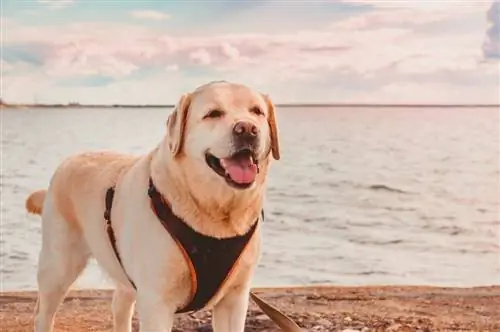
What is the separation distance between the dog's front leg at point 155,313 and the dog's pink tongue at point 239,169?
13.5 inches

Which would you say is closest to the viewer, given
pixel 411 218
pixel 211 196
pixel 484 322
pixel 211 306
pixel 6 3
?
pixel 211 196

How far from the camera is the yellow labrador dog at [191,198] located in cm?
192

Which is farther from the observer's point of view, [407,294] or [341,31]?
[341,31]

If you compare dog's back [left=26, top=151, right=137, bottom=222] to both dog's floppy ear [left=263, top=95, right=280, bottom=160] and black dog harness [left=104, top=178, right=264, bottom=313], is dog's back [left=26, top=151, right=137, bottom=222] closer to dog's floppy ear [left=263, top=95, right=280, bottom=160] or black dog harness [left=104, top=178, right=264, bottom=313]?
black dog harness [left=104, top=178, right=264, bottom=313]

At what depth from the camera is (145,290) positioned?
A: 2010 mm

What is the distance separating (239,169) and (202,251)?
242mm

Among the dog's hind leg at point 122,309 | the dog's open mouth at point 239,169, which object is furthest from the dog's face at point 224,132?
Answer: the dog's hind leg at point 122,309

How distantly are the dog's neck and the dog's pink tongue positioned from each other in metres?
0.09

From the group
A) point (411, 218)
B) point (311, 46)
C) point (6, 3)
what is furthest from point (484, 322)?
point (6, 3)

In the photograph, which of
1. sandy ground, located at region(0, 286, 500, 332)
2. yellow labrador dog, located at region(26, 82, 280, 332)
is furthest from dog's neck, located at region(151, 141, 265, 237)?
sandy ground, located at region(0, 286, 500, 332)

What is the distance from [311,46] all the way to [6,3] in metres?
1.41

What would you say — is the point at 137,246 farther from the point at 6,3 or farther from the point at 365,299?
the point at 6,3

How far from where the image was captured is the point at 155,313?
2.00 m

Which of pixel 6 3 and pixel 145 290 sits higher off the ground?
pixel 6 3
